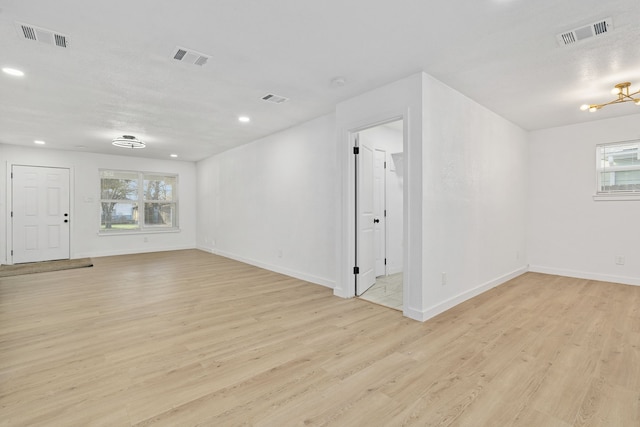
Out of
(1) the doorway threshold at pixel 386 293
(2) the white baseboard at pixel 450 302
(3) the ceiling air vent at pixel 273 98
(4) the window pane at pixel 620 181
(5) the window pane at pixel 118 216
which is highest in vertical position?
(3) the ceiling air vent at pixel 273 98

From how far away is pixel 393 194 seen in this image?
5.45 m

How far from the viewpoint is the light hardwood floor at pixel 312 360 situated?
1.76m

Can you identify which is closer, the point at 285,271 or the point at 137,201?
the point at 285,271

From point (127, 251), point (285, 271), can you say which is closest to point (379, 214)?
point (285, 271)

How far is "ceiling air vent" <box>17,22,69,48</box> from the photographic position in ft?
7.66

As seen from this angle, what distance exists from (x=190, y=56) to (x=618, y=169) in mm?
6434

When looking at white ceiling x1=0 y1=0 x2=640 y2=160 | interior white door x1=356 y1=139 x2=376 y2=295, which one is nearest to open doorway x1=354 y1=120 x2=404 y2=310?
interior white door x1=356 y1=139 x2=376 y2=295

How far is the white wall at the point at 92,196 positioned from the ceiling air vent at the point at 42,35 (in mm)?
5963

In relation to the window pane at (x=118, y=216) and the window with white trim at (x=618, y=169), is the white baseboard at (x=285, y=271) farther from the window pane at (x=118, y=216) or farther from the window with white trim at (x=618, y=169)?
the window with white trim at (x=618, y=169)

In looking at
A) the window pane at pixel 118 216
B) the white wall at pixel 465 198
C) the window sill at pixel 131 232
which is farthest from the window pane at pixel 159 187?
the white wall at pixel 465 198

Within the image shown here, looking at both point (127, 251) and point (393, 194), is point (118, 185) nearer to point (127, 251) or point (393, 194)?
point (127, 251)

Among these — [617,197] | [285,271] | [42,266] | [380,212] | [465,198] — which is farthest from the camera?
[42,266]

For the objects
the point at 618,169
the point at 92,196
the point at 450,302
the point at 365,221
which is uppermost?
the point at 618,169

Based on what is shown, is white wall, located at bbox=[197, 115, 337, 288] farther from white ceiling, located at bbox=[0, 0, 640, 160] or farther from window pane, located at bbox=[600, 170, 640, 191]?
window pane, located at bbox=[600, 170, 640, 191]
